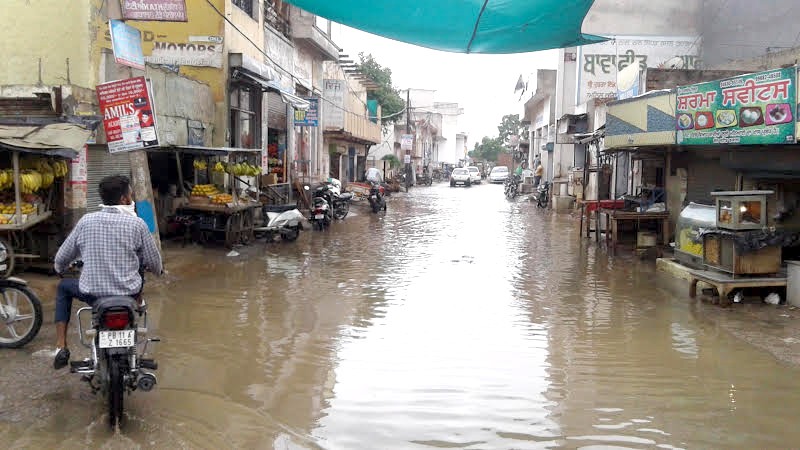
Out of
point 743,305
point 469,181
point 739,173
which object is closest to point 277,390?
point 743,305

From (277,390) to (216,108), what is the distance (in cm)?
1157

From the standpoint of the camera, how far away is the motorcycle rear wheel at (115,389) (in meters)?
4.26

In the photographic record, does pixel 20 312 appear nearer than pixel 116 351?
No

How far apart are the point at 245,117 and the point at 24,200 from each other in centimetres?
885

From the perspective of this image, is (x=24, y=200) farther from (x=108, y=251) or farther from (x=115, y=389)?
(x=115, y=389)

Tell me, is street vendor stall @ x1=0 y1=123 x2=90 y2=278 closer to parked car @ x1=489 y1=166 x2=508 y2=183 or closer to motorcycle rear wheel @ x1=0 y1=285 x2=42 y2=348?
motorcycle rear wheel @ x1=0 y1=285 x2=42 y2=348

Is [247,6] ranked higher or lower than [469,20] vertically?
higher

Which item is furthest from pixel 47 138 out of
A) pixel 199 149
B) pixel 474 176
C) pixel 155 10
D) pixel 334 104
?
pixel 474 176

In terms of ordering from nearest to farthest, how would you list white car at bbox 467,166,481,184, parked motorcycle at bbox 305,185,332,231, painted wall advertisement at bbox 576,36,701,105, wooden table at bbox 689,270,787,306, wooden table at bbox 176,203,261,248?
1. wooden table at bbox 689,270,787,306
2. wooden table at bbox 176,203,261,248
3. parked motorcycle at bbox 305,185,332,231
4. painted wall advertisement at bbox 576,36,701,105
5. white car at bbox 467,166,481,184

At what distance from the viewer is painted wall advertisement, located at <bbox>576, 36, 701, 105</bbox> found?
25.8m

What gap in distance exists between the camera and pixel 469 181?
5591 centimetres

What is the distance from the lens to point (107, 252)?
15.2 ft

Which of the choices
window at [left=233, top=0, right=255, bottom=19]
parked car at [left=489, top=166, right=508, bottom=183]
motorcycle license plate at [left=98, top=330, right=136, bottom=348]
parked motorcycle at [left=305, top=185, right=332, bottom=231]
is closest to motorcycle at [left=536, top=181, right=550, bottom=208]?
parked motorcycle at [left=305, top=185, right=332, bottom=231]

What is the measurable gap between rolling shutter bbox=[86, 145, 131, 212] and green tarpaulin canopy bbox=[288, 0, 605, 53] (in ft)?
25.2
